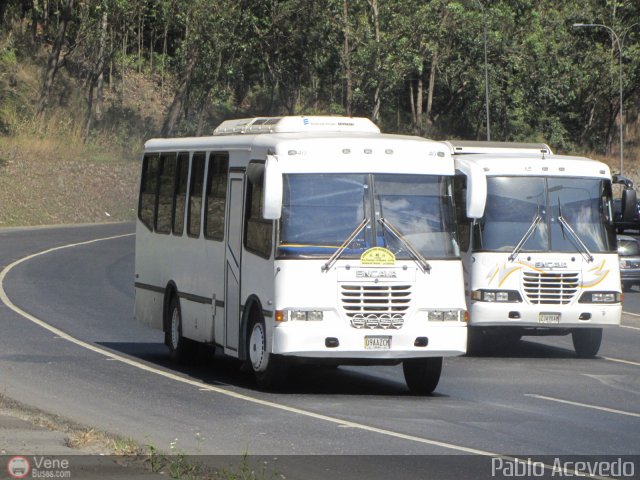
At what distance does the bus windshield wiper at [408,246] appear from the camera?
45.9 feet


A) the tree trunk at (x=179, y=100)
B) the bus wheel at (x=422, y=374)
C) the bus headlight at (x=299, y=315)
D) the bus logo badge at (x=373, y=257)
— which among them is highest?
the tree trunk at (x=179, y=100)

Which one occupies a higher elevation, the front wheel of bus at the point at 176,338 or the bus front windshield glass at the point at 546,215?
the bus front windshield glass at the point at 546,215

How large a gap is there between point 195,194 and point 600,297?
258 inches

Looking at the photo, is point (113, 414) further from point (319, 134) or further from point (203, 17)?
point (203, 17)

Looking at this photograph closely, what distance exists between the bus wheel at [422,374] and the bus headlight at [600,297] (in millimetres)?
5424

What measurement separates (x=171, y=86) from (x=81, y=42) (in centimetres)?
762

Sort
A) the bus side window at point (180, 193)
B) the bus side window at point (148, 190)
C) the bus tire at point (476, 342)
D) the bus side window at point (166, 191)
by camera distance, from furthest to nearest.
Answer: the bus tire at point (476, 342)
the bus side window at point (148, 190)
the bus side window at point (166, 191)
the bus side window at point (180, 193)

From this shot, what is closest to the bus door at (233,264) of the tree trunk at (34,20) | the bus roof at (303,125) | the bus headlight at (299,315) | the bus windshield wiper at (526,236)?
the bus roof at (303,125)

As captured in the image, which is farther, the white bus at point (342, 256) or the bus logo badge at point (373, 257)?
the bus logo badge at point (373, 257)

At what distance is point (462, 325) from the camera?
14.1 meters

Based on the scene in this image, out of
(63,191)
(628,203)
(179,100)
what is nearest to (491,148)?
(628,203)

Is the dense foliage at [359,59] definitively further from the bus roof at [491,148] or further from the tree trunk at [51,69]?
the bus roof at [491,148]

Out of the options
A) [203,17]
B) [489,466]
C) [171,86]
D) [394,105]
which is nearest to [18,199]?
[203,17]

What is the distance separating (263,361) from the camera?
14039 mm
